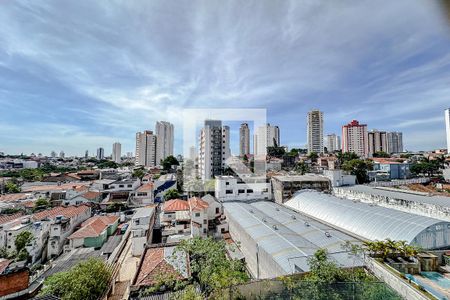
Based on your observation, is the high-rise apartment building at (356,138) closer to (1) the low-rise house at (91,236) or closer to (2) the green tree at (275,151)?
(2) the green tree at (275,151)

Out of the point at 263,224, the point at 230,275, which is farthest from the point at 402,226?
the point at 230,275

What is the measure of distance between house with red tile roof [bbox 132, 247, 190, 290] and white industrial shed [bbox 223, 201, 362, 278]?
7.64 feet

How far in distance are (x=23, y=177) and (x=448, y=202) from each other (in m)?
42.4

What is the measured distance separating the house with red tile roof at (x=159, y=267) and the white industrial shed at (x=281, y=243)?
233 centimetres

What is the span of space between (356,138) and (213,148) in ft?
136

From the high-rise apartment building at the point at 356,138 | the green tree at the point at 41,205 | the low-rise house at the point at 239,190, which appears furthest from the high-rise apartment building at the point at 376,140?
the green tree at the point at 41,205

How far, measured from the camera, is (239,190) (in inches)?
589

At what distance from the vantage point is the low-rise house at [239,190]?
14547mm

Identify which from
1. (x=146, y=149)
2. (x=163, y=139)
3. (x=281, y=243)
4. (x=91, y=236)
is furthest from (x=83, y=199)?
(x=163, y=139)

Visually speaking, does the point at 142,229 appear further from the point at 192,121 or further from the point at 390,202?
the point at 390,202

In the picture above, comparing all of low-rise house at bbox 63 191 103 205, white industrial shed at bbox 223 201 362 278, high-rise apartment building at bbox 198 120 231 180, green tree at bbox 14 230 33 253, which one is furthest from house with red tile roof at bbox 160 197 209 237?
high-rise apartment building at bbox 198 120 231 180

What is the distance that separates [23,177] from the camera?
30.2 metres

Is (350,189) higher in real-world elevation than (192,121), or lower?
lower

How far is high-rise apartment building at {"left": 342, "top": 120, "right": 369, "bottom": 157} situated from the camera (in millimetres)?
49656
